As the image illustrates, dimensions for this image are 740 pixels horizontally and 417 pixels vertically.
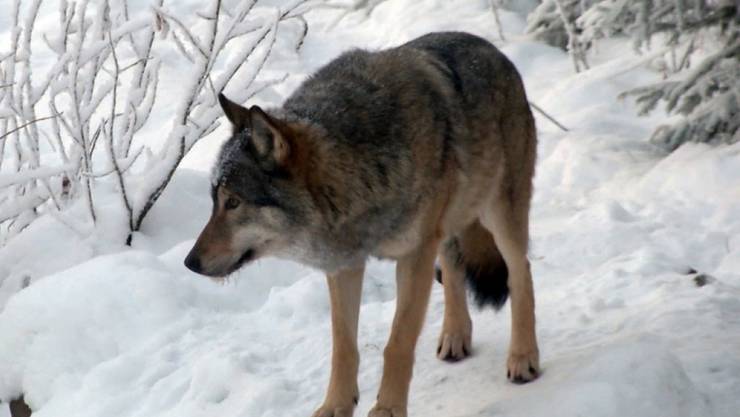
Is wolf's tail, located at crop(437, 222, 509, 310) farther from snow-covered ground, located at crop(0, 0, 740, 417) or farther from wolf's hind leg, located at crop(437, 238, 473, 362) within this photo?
snow-covered ground, located at crop(0, 0, 740, 417)

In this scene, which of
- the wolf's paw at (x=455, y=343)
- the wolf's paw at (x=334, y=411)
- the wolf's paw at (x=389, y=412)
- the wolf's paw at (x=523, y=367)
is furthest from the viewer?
the wolf's paw at (x=455, y=343)

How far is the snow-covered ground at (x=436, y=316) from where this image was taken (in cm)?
388

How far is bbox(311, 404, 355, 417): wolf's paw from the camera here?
408cm

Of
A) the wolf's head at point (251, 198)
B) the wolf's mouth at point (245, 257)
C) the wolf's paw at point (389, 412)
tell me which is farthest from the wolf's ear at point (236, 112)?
the wolf's paw at point (389, 412)

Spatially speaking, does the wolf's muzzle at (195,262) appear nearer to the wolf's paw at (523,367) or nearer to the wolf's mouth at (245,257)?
the wolf's mouth at (245,257)

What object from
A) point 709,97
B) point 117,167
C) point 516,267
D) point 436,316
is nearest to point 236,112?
point 516,267

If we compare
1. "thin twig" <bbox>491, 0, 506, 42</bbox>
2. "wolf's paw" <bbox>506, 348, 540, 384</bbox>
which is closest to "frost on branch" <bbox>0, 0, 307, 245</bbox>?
"wolf's paw" <bbox>506, 348, 540, 384</bbox>

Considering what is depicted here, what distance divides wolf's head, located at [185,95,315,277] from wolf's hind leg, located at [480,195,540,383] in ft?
3.55

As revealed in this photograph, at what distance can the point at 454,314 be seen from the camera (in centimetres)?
475

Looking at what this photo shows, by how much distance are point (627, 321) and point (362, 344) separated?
4.28ft

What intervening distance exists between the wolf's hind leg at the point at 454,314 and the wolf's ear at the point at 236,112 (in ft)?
4.92

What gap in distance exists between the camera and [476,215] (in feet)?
14.6

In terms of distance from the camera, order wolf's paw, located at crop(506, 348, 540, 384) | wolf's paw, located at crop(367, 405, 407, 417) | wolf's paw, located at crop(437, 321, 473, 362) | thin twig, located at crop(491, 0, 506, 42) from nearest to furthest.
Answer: wolf's paw, located at crop(367, 405, 407, 417)
wolf's paw, located at crop(506, 348, 540, 384)
wolf's paw, located at crop(437, 321, 473, 362)
thin twig, located at crop(491, 0, 506, 42)

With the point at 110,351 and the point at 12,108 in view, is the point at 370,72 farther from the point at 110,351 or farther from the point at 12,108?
the point at 12,108
